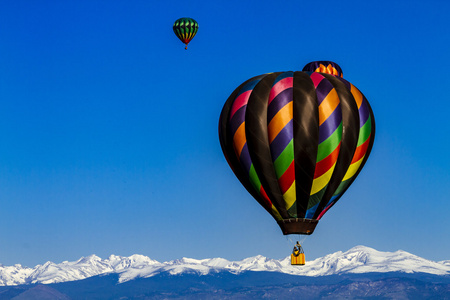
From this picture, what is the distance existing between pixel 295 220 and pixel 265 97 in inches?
438

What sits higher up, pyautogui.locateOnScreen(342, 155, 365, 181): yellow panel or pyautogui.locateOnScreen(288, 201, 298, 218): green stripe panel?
pyautogui.locateOnScreen(342, 155, 365, 181): yellow panel

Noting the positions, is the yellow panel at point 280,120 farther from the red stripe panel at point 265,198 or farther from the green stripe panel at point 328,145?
the red stripe panel at point 265,198

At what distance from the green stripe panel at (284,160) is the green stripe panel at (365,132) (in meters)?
7.28

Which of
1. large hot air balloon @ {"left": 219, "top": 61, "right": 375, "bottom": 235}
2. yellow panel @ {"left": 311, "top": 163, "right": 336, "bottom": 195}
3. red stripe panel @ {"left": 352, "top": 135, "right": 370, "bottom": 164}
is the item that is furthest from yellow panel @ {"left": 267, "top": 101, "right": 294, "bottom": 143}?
red stripe panel @ {"left": 352, "top": 135, "right": 370, "bottom": 164}

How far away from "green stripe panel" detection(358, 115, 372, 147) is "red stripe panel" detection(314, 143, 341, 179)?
3.33 m

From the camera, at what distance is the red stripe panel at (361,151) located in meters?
79.0

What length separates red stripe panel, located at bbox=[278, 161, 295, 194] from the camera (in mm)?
75875

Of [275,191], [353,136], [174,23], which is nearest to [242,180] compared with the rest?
[275,191]

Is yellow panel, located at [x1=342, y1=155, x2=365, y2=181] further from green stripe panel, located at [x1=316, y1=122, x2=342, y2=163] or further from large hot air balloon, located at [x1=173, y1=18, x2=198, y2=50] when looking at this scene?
large hot air balloon, located at [x1=173, y1=18, x2=198, y2=50]

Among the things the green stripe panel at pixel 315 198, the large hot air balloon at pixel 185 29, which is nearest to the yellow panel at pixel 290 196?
the green stripe panel at pixel 315 198

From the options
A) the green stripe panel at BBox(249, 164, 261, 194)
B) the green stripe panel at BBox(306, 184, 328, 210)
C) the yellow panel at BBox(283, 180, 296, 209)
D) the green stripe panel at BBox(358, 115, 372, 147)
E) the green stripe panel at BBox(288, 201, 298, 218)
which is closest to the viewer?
the yellow panel at BBox(283, 180, 296, 209)

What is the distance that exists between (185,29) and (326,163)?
5147cm

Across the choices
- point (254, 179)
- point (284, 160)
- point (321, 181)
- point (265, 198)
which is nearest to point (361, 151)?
point (321, 181)

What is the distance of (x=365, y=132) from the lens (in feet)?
260
